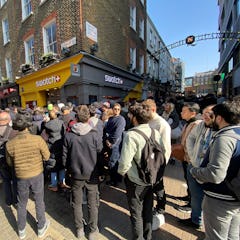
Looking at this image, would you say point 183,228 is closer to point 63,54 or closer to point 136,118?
point 136,118

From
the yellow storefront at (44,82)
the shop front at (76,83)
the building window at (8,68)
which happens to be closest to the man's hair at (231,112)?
the shop front at (76,83)

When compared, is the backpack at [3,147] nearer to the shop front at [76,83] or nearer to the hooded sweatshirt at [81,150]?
the hooded sweatshirt at [81,150]

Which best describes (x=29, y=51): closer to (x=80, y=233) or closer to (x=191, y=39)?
(x=191, y=39)

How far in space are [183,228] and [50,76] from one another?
928cm

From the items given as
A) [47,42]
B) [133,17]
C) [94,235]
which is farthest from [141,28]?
[94,235]

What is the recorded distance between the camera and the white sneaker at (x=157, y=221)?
255 cm

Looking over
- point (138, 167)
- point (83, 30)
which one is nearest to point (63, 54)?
point (83, 30)

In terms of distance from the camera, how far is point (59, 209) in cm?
310

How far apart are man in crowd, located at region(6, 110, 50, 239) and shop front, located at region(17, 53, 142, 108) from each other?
5.61 metres

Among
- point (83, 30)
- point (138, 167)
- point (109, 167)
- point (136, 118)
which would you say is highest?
point (83, 30)

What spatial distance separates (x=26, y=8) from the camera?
1076cm

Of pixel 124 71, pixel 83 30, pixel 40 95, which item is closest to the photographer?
pixel 83 30

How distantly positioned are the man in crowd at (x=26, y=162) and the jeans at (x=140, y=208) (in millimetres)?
1367

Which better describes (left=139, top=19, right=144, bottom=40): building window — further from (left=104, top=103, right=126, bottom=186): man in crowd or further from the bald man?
the bald man
